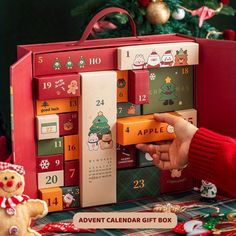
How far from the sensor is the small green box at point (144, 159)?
47.7 inches

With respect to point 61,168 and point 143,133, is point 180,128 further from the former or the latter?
point 61,168

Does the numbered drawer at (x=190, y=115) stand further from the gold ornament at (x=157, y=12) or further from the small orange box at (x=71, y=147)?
the gold ornament at (x=157, y=12)

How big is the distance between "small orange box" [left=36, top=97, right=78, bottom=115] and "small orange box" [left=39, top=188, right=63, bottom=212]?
139mm

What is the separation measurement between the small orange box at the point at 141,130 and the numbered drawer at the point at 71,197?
0.12 m

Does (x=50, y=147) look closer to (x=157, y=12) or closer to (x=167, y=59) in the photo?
(x=167, y=59)

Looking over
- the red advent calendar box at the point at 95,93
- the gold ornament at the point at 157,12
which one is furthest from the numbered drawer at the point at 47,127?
the gold ornament at the point at 157,12

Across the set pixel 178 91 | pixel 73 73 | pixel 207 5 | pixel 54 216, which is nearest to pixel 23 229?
pixel 54 216

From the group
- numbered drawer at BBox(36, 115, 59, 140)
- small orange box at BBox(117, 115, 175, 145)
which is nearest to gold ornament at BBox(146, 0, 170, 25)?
small orange box at BBox(117, 115, 175, 145)

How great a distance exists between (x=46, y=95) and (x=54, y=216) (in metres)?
0.22

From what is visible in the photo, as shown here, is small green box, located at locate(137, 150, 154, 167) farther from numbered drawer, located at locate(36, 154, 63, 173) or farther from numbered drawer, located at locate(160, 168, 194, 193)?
numbered drawer, located at locate(36, 154, 63, 173)

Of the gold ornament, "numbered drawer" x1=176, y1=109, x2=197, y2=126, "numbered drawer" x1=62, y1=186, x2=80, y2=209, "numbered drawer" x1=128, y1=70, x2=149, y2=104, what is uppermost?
the gold ornament

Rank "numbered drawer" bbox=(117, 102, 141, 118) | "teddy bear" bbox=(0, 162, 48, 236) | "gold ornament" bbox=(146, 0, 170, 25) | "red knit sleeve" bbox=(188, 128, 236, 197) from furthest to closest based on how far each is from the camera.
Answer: "gold ornament" bbox=(146, 0, 170, 25), "numbered drawer" bbox=(117, 102, 141, 118), "red knit sleeve" bbox=(188, 128, 236, 197), "teddy bear" bbox=(0, 162, 48, 236)

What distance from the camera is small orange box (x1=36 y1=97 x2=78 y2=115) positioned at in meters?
1.11

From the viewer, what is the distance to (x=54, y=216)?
113 centimetres
